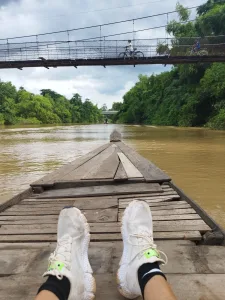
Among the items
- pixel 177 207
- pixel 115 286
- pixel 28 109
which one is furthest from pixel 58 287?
pixel 28 109

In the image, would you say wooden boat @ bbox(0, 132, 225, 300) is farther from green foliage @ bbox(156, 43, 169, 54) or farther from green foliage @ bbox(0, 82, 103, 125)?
green foliage @ bbox(0, 82, 103, 125)

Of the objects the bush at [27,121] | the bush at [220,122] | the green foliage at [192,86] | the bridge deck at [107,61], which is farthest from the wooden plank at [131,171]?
the bush at [27,121]

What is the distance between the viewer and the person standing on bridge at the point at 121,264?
1.21 m

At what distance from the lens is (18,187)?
5.77 m

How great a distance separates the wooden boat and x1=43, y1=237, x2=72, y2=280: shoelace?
0.17 m

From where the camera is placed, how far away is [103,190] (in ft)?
10.7

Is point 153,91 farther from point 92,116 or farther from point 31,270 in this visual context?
point 92,116

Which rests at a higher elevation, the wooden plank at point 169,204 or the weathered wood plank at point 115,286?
the weathered wood plank at point 115,286

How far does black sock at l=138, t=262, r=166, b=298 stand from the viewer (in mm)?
1256

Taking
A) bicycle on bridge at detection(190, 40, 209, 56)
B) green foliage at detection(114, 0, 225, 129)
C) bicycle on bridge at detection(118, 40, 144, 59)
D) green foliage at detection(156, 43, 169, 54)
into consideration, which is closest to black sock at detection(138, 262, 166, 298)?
bicycle on bridge at detection(118, 40, 144, 59)

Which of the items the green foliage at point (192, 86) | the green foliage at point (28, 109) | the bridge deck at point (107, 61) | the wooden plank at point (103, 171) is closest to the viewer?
the wooden plank at point (103, 171)

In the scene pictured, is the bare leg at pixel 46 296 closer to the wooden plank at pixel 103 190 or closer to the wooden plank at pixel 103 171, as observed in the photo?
the wooden plank at pixel 103 190

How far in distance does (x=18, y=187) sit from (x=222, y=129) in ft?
64.1

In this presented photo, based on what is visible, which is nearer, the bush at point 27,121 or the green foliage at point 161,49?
the green foliage at point 161,49
